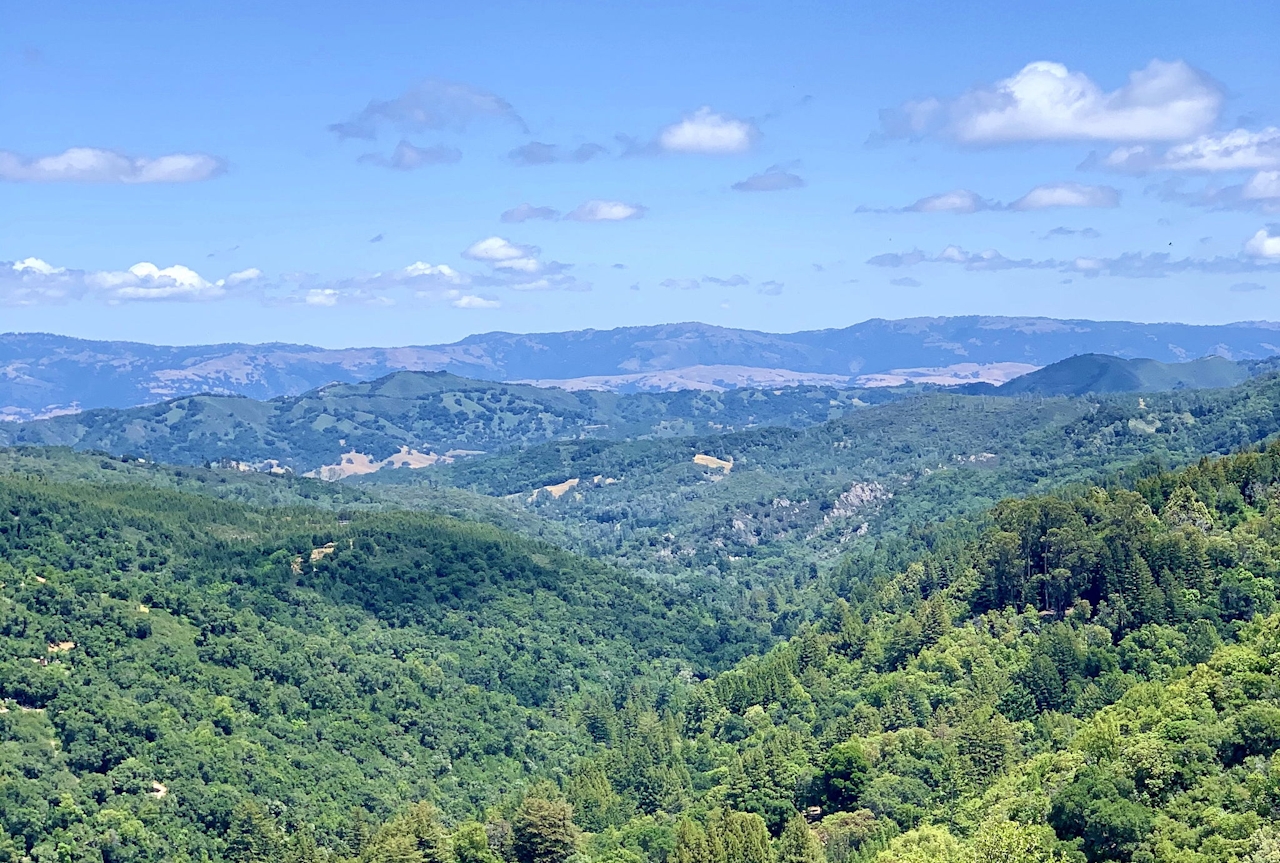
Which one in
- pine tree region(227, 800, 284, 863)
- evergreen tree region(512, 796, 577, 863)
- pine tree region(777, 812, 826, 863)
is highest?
pine tree region(777, 812, 826, 863)

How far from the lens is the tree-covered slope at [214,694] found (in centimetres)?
12500

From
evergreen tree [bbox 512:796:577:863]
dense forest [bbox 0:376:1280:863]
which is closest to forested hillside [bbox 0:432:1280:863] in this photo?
evergreen tree [bbox 512:796:577:863]

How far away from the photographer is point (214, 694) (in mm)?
150250

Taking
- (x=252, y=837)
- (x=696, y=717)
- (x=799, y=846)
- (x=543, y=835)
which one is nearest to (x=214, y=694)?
(x=252, y=837)

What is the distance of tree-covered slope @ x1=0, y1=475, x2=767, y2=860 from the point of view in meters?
125

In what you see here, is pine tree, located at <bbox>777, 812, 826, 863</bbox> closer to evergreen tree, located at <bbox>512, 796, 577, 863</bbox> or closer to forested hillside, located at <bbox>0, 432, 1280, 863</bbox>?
forested hillside, located at <bbox>0, 432, 1280, 863</bbox>

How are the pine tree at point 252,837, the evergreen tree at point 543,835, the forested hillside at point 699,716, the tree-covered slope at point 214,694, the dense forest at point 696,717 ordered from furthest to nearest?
1. the tree-covered slope at point 214,694
2. the pine tree at point 252,837
3. the evergreen tree at point 543,835
4. the forested hillside at point 699,716
5. the dense forest at point 696,717

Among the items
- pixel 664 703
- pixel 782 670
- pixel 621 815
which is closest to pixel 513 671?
pixel 664 703

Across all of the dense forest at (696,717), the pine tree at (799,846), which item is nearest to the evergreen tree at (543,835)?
the dense forest at (696,717)

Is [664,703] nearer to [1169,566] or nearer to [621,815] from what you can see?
[621,815]

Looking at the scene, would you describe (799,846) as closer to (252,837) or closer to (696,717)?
(252,837)

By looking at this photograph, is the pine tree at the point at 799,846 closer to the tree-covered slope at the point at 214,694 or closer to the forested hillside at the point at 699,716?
the forested hillside at the point at 699,716

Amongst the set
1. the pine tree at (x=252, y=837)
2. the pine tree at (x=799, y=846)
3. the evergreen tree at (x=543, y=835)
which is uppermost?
the pine tree at (x=799, y=846)

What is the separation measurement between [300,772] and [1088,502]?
8735 cm
